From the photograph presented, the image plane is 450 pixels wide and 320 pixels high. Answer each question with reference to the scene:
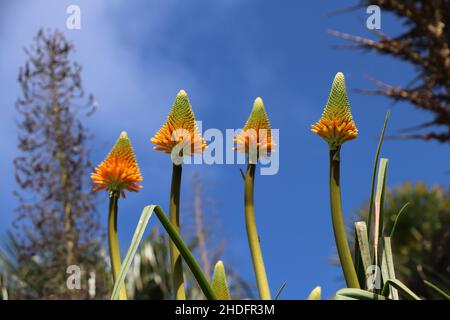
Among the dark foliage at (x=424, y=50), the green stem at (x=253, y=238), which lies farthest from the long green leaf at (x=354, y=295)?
the dark foliage at (x=424, y=50)

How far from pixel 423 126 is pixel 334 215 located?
912 cm

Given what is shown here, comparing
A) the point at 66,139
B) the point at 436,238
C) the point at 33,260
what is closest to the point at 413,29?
the point at 436,238

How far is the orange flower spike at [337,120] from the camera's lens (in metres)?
1.50

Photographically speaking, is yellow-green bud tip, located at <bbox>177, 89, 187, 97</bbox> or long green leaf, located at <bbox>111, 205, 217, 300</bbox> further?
yellow-green bud tip, located at <bbox>177, 89, 187, 97</bbox>

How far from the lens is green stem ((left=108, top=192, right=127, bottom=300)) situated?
1.48m

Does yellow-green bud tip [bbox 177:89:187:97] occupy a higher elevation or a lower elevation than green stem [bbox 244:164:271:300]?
higher

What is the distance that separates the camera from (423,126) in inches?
400

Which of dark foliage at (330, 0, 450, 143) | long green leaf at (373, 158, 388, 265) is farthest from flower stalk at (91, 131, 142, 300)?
dark foliage at (330, 0, 450, 143)

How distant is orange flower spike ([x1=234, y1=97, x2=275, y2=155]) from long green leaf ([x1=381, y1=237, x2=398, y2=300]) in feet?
1.11

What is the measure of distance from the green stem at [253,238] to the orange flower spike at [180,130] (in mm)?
143

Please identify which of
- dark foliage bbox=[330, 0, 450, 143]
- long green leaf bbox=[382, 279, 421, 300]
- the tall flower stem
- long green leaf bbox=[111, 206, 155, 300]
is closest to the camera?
long green leaf bbox=[111, 206, 155, 300]

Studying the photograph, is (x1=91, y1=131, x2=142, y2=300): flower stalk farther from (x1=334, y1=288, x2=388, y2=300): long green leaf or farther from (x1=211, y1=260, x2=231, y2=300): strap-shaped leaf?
(x1=334, y1=288, x2=388, y2=300): long green leaf

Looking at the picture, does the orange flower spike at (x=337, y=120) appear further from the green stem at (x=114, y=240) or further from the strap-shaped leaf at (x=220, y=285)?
the green stem at (x=114, y=240)
